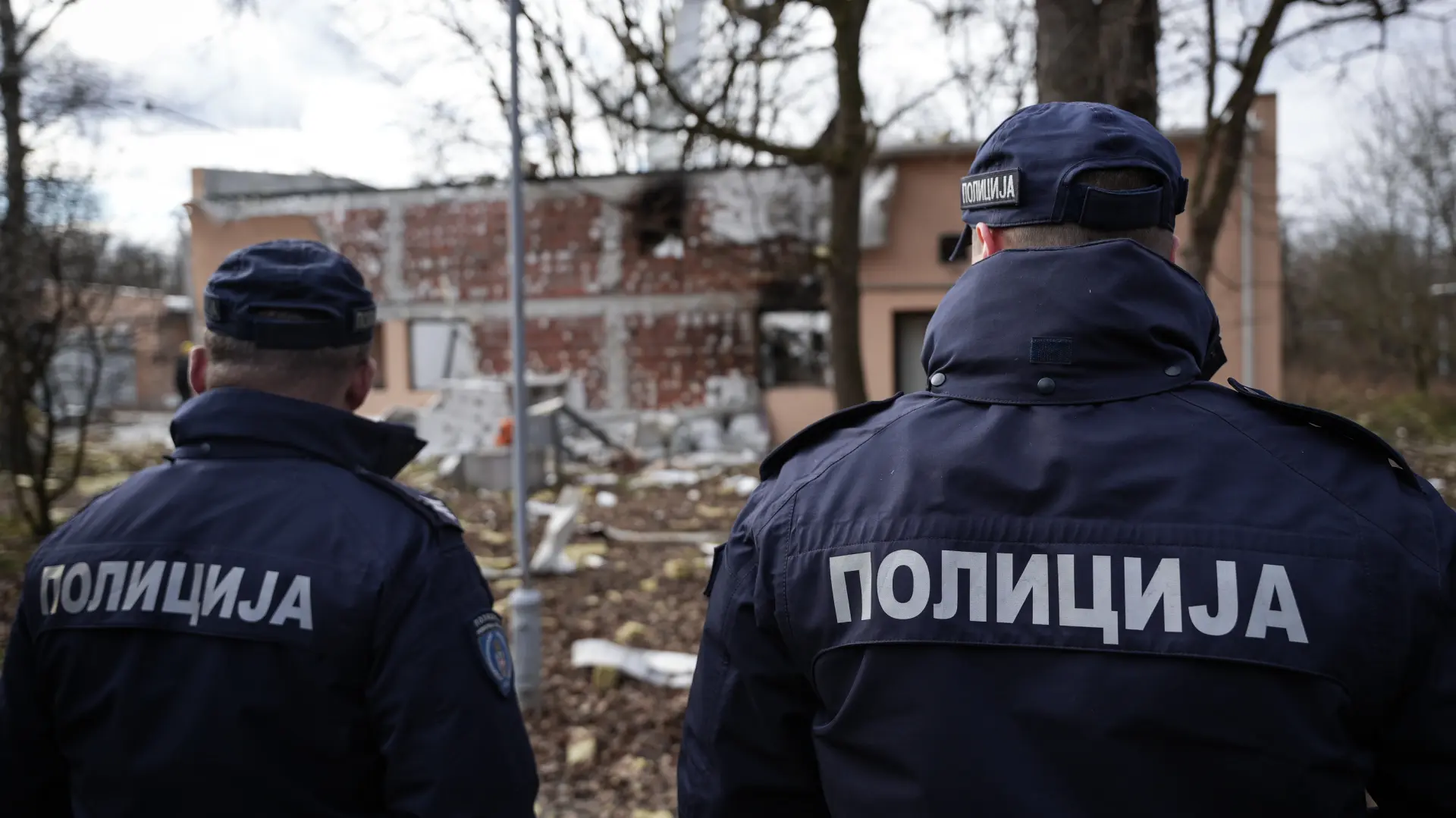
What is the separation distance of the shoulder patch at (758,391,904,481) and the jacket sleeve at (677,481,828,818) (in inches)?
3.1

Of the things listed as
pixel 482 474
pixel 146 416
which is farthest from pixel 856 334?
pixel 146 416

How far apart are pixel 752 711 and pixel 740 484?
11583mm

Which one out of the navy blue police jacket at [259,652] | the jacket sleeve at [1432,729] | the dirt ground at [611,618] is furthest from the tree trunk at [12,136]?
the jacket sleeve at [1432,729]

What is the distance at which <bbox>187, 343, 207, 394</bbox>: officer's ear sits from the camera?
199 centimetres

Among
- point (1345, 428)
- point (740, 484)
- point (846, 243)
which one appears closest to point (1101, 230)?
point (1345, 428)

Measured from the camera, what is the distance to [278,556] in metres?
1.72

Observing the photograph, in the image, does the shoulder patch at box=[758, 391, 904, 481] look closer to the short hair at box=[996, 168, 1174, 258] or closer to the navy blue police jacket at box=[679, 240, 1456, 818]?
the navy blue police jacket at box=[679, 240, 1456, 818]

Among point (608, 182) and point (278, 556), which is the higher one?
point (608, 182)

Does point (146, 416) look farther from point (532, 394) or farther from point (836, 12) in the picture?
point (836, 12)

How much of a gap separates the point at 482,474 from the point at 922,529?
1212 centimetres

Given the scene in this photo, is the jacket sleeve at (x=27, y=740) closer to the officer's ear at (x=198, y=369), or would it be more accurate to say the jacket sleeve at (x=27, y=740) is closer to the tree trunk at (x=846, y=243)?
the officer's ear at (x=198, y=369)

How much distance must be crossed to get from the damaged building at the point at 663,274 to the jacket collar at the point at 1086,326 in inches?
589

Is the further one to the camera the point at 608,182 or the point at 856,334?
the point at 608,182

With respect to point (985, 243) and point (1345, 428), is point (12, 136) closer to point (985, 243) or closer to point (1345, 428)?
point (985, 243)
